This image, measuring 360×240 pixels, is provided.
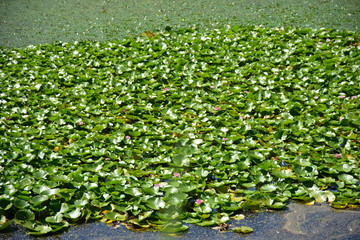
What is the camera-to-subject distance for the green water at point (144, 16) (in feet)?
17.7

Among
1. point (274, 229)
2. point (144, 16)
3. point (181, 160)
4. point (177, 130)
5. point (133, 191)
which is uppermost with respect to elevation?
point (144, 16)

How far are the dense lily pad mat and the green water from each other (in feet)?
2.18

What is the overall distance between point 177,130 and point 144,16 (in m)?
3.77

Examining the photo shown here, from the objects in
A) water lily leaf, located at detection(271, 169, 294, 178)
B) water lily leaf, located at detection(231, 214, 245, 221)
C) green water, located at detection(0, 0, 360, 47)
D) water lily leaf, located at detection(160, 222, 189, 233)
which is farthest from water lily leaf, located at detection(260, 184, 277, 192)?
green water, located at detection(0, 0, 360, 47)

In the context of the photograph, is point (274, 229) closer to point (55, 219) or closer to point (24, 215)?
point (55, 219)

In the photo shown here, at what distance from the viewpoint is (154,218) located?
2.03 m

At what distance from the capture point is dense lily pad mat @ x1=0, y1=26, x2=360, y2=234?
6.96ft

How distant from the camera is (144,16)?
6.16 metres

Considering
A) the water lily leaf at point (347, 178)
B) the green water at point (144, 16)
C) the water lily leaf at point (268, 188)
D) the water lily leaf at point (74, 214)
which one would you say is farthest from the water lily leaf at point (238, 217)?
the green water at point (144, 16)

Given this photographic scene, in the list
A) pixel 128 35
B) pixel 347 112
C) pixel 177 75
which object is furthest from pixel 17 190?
pixel 128 35

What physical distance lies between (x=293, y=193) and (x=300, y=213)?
0.15 metres

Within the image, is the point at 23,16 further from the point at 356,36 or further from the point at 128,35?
the point at 356,36

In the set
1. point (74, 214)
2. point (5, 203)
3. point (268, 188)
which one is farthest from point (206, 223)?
point (5, 203)

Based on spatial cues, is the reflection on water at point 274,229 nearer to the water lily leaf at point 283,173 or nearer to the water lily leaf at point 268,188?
the water lily leaf at point 268,188
